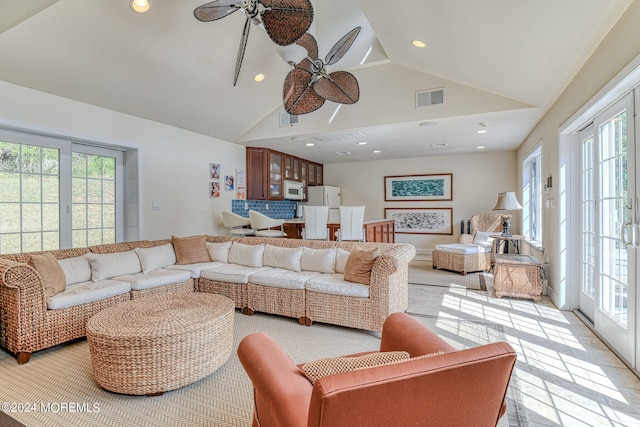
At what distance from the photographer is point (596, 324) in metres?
2.88

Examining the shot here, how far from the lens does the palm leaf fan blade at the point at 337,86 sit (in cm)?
294

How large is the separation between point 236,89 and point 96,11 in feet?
6.12

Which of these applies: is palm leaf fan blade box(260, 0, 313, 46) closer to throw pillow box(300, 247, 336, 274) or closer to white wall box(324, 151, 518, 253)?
throw pillow box(300, 247, 336, 274)

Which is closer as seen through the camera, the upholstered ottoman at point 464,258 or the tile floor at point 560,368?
the tile floor at point 560,368

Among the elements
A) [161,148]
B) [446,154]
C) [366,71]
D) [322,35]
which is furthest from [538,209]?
[161,148]

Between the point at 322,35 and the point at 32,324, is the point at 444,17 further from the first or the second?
the point at 32,324

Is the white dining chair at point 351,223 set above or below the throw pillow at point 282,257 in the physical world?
above

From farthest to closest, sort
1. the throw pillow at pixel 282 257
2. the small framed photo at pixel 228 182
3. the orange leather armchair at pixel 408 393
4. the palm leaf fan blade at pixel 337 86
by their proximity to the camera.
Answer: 1. the small framed photo at pixel 228 182
2. the throw pillow at pixel 282 257
3. the palm leaf fan blade at pixel 337 86
4. the orange leather armchair at pixel 408 393

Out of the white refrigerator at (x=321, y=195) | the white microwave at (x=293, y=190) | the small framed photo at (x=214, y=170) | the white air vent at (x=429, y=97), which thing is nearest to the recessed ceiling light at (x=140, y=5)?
the small framed photo at (x=214, y=170)

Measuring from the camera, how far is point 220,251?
4.21m

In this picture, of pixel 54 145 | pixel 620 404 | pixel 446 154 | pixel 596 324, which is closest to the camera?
pixel 620 404

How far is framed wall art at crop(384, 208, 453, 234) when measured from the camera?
24.5 ft

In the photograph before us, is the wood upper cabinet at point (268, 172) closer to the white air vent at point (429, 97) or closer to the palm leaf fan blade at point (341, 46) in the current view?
the white air vent at point (429, 97)

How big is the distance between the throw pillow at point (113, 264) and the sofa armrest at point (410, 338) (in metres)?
3.06
